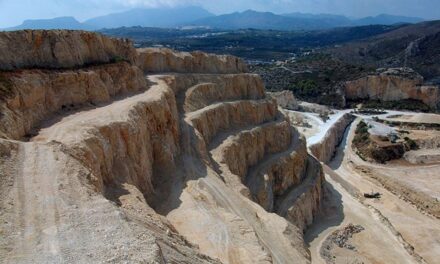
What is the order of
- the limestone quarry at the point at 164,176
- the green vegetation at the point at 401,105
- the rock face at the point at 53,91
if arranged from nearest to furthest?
the limestone quarry at the point at 164,176 < the rock face at the point at 53,91 < the green vegetation at the point at 401,105

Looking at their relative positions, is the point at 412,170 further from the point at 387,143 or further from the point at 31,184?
the point at 31,184

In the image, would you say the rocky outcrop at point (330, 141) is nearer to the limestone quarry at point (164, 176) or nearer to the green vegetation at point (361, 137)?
the green vegetation at point (361, 137)

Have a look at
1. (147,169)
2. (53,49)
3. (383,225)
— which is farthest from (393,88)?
(53,49)

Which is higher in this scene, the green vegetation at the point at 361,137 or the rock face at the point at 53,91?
the rock face at the point at 53,91

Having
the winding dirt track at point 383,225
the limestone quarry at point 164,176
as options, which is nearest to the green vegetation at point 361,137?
the limestone quarry at point 164,176

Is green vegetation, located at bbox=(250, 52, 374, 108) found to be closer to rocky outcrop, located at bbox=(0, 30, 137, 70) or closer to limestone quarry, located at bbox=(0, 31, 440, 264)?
limestone quarry, located at bbox=(0, 31, 440, 264)

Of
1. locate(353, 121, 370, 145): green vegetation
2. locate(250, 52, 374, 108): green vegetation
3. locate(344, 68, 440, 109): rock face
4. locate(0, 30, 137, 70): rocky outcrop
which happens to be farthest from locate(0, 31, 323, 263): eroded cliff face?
locate(344, 68, 440, 109): rock face

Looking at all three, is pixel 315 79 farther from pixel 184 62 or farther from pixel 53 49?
pixel 53 49
